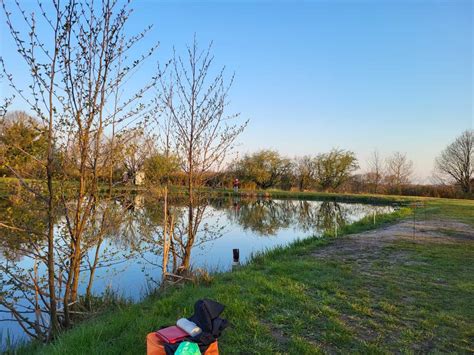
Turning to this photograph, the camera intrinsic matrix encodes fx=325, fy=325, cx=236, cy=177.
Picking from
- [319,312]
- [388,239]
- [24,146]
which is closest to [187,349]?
[319,312]

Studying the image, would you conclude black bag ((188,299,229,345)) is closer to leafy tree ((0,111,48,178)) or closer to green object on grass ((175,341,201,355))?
green object on grass ((175,341,201,355))

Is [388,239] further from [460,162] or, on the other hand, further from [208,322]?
[460,162]

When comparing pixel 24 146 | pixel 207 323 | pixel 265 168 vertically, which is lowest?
pixel 207 323

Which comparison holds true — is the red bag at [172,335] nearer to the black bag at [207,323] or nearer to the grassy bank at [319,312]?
the black bag at [207,323]

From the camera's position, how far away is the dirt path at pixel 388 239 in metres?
7.21

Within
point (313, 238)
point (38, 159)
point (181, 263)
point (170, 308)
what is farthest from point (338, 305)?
point (313, 238)

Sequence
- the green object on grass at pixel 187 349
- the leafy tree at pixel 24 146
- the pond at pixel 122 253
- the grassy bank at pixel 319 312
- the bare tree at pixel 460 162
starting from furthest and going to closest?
the bare tree at pixel 460 162
the pond at pixel 122 253
the leafy tree at pixel 24 146
the grassy bank at pixel 319 312
the green object on grass at pixel 187 349

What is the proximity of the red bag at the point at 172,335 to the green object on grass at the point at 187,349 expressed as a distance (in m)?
0.16

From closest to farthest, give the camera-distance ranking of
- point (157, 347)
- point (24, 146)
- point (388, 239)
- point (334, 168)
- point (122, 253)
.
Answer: point (157, 347)
point (24, 146)
point (122, 253)
point (388, 239)
point (334, 168)

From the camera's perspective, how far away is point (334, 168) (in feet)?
118

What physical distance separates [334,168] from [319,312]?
111ft

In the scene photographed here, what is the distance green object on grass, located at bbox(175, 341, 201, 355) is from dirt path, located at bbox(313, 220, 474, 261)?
5.26m

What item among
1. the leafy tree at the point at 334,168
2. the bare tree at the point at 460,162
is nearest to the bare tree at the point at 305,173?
the leafy tree at the point at 334,168

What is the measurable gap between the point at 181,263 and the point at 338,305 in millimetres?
3221
